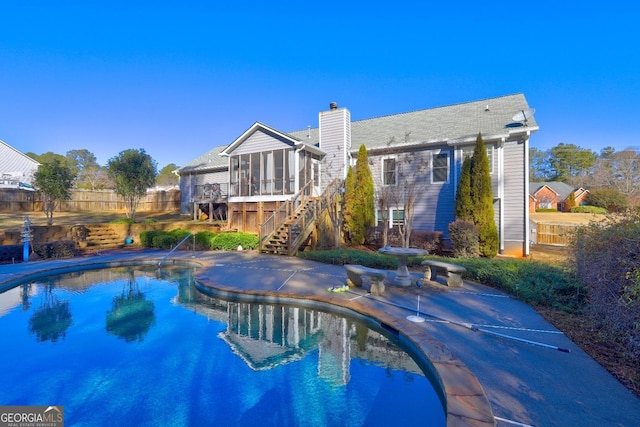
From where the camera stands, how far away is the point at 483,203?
454 inches

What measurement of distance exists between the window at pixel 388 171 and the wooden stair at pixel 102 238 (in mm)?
13461

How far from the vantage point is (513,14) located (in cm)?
1186

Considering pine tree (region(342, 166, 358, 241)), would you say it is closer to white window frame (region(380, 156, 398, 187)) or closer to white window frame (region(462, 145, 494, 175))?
white window frame (region(380, 156, 398, 187))

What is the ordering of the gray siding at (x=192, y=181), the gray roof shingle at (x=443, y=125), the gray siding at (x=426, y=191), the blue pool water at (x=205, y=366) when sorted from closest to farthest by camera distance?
the blue pool water at (x=205, y=366)
the gray roof shingle at (x=443, y=125)
the gray siding at (x=426, y=191)
the gray siding at (x=192, y=181)

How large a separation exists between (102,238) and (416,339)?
1643 centimetres

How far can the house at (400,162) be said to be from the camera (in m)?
12.3

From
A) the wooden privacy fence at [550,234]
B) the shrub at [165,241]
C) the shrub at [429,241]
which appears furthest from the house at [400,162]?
the wooden privacy fence at [550,234]

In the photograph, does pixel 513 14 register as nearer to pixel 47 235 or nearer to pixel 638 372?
pixel 638 372

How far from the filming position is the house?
12.3m

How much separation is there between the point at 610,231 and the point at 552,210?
40.0m

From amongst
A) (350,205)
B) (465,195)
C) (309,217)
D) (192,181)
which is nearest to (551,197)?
(465,195)

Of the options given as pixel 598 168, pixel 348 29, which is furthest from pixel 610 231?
pixel 598 168

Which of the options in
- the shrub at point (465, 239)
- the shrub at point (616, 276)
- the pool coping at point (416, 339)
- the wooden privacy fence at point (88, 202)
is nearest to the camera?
the pool coping at point (416, 339)

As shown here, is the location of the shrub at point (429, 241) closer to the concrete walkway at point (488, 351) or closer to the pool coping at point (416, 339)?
the concrete walkway at point (488, 351)
